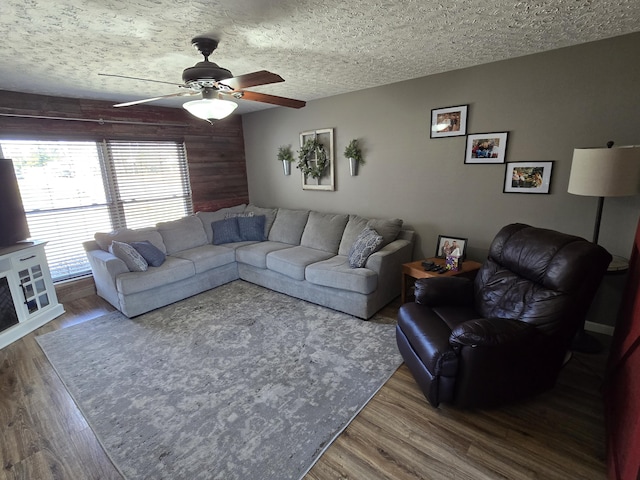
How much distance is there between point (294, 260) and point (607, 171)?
9.41ft

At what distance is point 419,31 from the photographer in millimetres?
2146

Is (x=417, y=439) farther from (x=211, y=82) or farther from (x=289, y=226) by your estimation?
(x=289, y=226)

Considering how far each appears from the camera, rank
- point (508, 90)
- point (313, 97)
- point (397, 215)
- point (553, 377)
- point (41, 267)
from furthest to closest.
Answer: point (313, 97)
point (397, 215)
point (41, 267)
point (508, 90)
point (553, 377)

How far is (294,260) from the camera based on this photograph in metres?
3.74

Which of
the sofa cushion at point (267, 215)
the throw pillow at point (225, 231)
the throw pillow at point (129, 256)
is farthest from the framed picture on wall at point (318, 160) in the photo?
the throw pillow at point (129, 256)

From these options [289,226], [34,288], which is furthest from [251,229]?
[34,288]

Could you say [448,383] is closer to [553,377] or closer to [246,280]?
[553,377]

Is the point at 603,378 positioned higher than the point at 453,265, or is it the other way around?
the point at 453,265

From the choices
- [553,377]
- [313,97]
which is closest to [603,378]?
[553,377]

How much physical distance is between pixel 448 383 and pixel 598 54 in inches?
109

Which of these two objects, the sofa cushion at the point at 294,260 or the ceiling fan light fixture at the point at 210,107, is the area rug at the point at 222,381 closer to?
the sofa cushion at the point at 294,260

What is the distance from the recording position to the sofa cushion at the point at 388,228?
3629 millimetres

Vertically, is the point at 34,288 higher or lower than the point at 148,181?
lower

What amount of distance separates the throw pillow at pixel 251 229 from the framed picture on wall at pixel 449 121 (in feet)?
8.90
